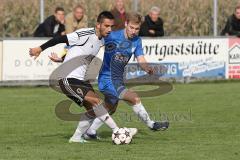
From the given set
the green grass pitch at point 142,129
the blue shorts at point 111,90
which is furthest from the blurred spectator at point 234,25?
the blue shorts at point 111,90

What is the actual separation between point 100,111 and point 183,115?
12.2ft

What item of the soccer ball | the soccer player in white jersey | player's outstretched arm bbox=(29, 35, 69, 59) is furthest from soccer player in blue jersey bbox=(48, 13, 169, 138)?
player's outstretched arm bbox=(29, 35, 69, 59)

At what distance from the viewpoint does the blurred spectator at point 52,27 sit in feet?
69.3

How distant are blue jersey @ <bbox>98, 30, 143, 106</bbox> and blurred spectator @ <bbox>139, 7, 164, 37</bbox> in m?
9.56

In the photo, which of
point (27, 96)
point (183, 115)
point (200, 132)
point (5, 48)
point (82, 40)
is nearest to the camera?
point (82, 40)

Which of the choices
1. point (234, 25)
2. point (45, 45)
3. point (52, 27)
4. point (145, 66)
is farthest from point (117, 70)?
point (234, 25)

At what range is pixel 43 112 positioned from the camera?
15.6 meters

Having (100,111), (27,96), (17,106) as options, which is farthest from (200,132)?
(27,96)

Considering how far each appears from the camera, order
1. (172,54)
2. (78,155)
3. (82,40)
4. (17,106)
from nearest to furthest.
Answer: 1. (78,155)
2. (82,40)
3. (17,106)
4. (172,54)

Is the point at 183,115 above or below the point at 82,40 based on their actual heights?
below

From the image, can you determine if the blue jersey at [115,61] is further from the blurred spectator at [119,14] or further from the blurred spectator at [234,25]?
the blurred spectator at [234,25]

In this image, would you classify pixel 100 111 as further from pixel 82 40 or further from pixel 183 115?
pixel 183 115

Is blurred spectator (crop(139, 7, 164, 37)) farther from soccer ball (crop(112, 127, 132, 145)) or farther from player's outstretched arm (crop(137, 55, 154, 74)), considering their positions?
soccer ball (crop(112, 127, 132, 145))

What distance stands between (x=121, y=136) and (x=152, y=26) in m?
11.0
